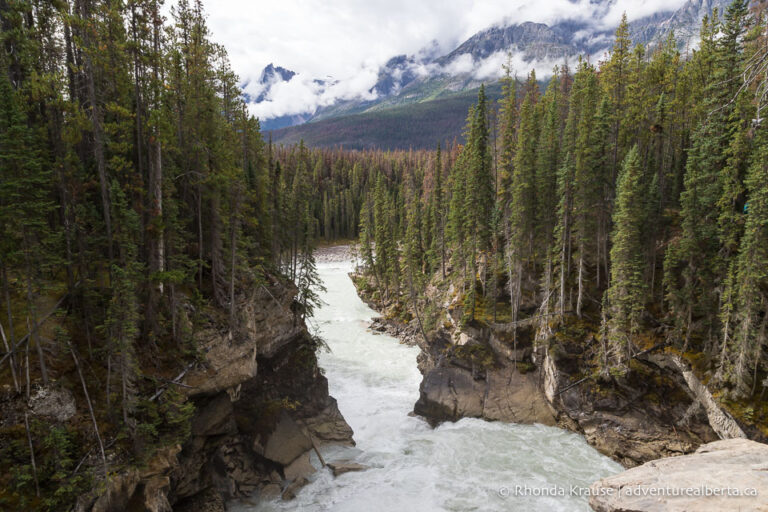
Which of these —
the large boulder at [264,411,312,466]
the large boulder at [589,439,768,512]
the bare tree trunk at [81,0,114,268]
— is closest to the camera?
the large boulder at [589,439,768,512]

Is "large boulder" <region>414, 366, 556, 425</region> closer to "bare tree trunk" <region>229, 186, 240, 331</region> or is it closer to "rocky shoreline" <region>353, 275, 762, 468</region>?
"rocky shoreline" <region>353, 275, 762, 468</region>

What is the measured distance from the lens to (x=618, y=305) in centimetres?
2453

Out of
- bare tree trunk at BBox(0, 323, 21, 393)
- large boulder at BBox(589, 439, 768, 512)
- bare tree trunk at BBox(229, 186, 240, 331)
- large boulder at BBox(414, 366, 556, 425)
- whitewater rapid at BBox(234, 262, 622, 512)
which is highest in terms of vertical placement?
bare tree trunk at BBox(229, 186, 240, 331)

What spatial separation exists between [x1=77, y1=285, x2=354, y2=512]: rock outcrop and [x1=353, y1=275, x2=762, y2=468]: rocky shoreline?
9012 millimetres

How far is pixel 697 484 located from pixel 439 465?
1620cm

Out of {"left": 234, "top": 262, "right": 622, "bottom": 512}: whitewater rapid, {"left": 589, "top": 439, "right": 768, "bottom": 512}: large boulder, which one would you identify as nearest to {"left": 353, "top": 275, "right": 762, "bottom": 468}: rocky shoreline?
{"left": 234, "top": 262, "right": 622, "bottom": 512}: whitewater rapid

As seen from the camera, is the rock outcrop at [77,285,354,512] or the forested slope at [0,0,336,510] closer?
the forested slope at [0,0,336,510]

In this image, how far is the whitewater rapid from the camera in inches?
776

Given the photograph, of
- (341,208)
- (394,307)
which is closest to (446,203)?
(394,307)

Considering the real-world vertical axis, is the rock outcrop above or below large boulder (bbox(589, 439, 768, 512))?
below

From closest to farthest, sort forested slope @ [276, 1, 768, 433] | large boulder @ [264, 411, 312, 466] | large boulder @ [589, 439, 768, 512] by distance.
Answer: large boulder @ [589, 439, 768, 512] → forested slope @ [276, 1, 768, 433] → large boulder @ [264, 411, 312, 466]

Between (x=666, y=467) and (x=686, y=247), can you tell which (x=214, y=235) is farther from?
(x=686, y=247)

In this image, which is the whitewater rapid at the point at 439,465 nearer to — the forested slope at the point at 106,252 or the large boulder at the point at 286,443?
the large boulder at the point at 286,443

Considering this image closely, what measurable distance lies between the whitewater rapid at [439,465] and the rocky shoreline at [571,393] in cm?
111
